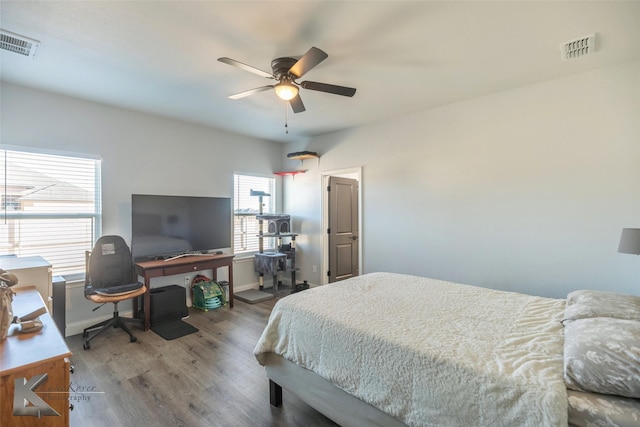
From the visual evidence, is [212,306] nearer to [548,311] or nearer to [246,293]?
[246,293]

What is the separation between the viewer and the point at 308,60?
2.07 meters

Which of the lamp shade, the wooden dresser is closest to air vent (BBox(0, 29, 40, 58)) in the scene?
the wooden dresser

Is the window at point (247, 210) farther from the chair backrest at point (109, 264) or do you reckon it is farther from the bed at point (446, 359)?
the bed at point (446, 359)

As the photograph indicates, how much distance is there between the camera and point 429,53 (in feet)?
8.01

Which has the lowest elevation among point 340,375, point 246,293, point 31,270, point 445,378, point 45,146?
point 246,293

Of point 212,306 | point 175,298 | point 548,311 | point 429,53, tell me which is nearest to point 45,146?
point 175,298

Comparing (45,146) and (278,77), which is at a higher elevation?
(278,77)

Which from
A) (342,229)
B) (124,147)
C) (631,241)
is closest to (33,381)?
(124,147)

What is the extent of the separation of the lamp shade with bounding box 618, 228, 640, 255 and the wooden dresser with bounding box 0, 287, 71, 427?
3.30m

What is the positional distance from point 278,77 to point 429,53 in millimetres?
1273

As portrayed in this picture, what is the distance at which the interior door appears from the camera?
5082mm

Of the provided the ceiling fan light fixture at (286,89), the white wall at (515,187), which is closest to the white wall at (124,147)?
the white wall at (515,187)

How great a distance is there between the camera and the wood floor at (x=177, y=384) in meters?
1.99

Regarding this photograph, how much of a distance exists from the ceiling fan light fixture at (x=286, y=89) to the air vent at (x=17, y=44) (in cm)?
186
